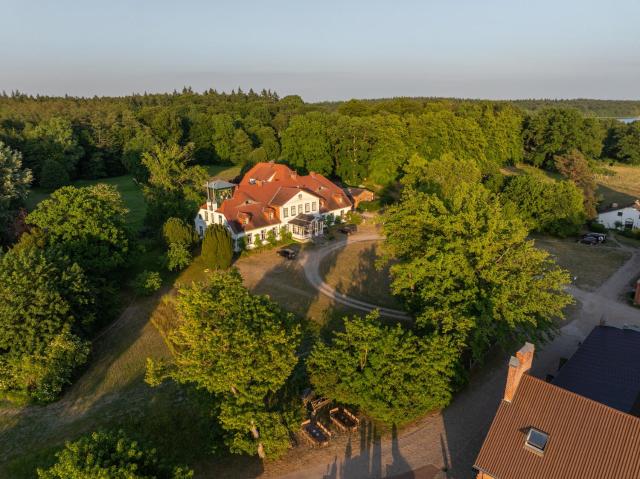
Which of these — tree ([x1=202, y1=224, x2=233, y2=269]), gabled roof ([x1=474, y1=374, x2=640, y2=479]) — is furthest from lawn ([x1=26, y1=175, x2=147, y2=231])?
gabled roof ([x1=474, y1=374, x2=640, y2=479])

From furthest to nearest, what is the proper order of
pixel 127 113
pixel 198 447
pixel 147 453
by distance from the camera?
pixel 127 113 → pixel 198 447 → pixel 147 453

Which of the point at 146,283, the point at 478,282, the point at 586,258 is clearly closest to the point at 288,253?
the point at 146,283

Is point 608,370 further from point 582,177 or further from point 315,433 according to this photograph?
point 582,177

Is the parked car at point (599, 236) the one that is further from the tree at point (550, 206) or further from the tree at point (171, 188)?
the tree at point (171, 188)

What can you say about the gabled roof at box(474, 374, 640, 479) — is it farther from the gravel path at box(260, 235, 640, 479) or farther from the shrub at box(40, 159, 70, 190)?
the shrub at box(40, 159, 70, 190)

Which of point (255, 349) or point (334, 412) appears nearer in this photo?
point (255, 349)

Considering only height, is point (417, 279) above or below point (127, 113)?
below

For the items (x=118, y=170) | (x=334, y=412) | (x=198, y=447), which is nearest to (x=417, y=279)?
(x=334, y=412)

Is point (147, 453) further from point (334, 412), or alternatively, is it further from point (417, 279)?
point (417, 279)
